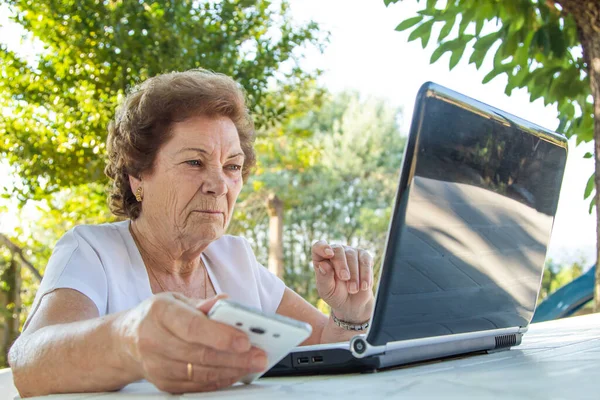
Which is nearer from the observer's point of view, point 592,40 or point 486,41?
point 592,40

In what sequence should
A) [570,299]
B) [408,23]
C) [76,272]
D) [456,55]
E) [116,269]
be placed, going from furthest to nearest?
[570,299]
[456,55]
[408,23]
[116,269]
[76,272]

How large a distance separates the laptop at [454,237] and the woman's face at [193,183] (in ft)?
2.34

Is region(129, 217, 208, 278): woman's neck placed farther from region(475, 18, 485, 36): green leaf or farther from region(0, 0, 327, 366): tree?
region(0, 0, 327, 366): tree

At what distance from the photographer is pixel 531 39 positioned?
2773 millimetres

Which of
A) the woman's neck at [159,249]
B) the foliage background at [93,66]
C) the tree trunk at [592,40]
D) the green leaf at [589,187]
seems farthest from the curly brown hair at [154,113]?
the foliage background at [93,66]

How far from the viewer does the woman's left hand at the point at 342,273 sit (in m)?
1.63

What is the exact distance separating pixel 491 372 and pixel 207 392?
39 cm

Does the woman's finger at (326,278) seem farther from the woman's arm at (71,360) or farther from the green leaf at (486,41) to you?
the green leaf at (486,41)

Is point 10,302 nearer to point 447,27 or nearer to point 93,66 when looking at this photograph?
point 93,66

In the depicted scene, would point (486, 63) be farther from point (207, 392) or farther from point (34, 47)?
point (34, 47)

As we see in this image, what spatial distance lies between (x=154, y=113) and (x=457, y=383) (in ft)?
3.97

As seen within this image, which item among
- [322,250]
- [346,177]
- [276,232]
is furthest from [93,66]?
[346,177]

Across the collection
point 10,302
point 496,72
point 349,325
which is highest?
point 496,72

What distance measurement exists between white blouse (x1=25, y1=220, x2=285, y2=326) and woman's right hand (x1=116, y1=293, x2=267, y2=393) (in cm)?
55
